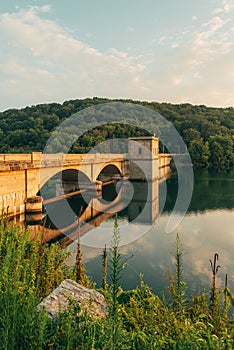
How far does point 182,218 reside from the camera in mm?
20797

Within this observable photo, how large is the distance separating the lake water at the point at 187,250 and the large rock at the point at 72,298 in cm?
524

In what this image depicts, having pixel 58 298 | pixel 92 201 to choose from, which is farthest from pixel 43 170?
pixel 58 298

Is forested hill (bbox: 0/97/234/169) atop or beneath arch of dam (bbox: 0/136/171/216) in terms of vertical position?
atop

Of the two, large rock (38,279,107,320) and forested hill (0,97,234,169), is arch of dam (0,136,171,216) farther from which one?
forested hill (0,97,234,169)

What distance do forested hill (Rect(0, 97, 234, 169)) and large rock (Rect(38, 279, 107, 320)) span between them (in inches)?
1653

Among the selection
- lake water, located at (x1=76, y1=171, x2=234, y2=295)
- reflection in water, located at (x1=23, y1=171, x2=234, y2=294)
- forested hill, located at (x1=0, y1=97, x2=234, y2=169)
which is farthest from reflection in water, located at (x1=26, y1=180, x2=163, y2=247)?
forested hill, located at (x1=0, y1=97, x2=234, y2=169)

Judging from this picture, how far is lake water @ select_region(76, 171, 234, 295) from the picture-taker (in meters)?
10.4

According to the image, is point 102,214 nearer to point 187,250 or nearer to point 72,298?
point 187,250

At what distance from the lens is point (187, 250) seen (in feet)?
45.4

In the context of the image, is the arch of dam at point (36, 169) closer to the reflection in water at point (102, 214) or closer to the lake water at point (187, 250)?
the reflection in water at point (102, 214)

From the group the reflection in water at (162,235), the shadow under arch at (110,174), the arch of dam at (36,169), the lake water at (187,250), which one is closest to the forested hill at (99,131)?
the shadow under arch at (110,174)

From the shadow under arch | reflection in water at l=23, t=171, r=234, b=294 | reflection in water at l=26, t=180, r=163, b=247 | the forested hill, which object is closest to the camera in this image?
reflection in water at l=23, t=171, r=234, b=294

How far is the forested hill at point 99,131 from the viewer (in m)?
49.5

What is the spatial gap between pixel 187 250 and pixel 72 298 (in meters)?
11.2
